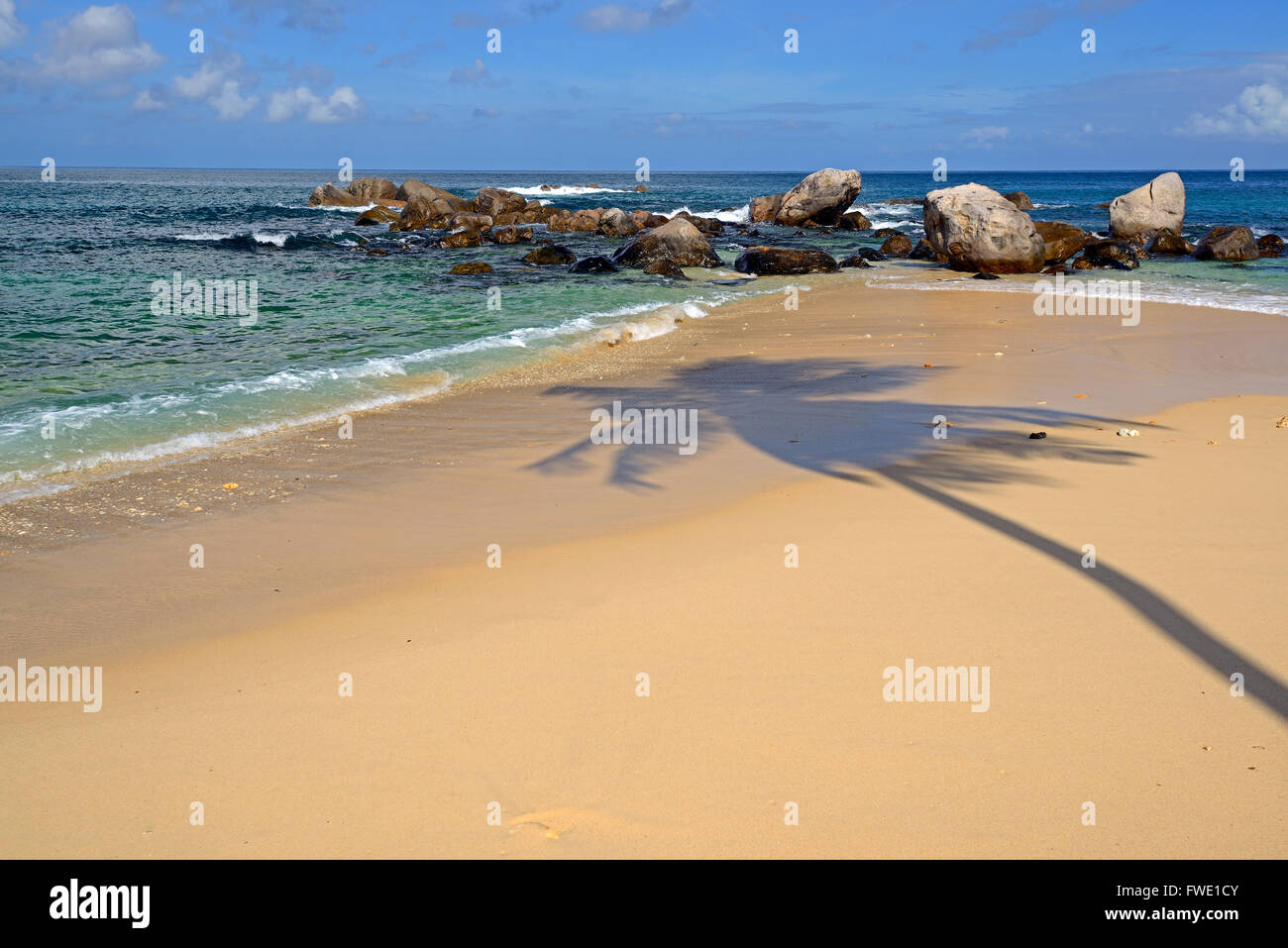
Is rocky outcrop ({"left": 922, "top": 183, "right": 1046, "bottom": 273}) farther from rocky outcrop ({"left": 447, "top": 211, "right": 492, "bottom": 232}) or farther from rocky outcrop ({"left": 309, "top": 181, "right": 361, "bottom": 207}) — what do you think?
rocky outcrop ({"left": 309, "top": 181, "right": 361, "bottom": 207})

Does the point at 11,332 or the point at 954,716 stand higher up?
the point at 11,332

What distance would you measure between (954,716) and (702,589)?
149 centimetres

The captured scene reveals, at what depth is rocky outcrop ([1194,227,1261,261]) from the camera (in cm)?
2647

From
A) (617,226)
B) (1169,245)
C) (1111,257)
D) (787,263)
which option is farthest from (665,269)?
(1169,245)

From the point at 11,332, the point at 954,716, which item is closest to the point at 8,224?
the point at 11,332

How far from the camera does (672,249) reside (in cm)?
2580

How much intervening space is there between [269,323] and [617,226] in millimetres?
24833

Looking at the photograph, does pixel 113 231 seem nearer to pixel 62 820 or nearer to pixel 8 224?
pixel 8 224

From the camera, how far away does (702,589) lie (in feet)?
15.3

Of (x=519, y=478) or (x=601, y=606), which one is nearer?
(x=601, y=606)

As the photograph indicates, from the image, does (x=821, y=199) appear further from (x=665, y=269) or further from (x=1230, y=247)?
(x=665, y=269)

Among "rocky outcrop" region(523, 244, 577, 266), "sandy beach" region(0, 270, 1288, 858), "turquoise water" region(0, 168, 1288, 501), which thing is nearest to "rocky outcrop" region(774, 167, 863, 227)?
"turquoise water" region(0, 168, 1288, 501)

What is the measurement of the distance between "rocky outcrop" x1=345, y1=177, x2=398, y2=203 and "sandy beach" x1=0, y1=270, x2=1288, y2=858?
5436 centimetres
